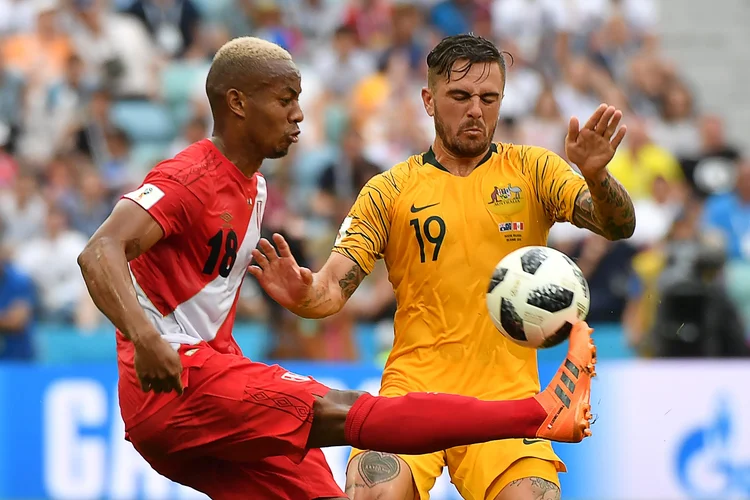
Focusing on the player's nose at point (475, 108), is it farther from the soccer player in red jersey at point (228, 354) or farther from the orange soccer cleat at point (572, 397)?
the orange soccer cleat at point (572, 397)

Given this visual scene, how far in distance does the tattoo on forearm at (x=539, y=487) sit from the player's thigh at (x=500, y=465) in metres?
0.03

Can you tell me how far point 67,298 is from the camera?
42.8 ft

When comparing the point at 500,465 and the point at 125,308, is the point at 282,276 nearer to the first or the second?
the point at 125,308

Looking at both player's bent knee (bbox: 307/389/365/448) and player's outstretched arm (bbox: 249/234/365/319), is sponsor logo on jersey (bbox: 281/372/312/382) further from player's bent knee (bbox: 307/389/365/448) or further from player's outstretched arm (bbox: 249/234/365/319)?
player's outstretched arm (bbox: 249/234/365/319)

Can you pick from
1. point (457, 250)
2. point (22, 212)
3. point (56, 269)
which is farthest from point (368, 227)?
point (22, 212)

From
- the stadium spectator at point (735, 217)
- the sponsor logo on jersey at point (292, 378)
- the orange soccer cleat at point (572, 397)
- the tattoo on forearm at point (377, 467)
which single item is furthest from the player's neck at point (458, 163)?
the stadium spectator at point (735, 217)

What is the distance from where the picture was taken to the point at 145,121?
50.6 feet

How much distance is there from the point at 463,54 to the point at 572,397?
1.81 metres

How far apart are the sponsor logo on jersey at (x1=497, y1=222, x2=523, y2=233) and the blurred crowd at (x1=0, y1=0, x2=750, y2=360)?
5267 mm

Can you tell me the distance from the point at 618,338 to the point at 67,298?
5.34m

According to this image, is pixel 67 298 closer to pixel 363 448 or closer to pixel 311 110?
pixel 311 110

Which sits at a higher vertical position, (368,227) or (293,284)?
(368,227)

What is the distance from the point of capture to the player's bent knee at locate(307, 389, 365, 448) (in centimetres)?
607

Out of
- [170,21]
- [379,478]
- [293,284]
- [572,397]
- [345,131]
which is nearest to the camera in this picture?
[572,397]
